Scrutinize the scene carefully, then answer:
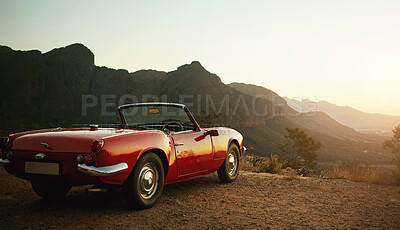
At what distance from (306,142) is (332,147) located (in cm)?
5351

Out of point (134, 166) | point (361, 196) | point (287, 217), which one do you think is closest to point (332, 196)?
point (361, 196)

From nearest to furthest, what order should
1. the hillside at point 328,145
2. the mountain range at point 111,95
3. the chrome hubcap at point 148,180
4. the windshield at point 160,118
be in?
the chrome hubcap at point 148,180
the windshield at point 160,118
the mountain range at point 111,95
the hillside at point 328,145

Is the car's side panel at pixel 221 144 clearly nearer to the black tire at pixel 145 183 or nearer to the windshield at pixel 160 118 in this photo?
the windshield at pixel 160 118

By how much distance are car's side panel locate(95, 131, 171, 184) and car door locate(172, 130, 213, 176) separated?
548 mm

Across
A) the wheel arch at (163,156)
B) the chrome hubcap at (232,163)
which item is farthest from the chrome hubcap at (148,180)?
the chrome hubcap at (232,163)

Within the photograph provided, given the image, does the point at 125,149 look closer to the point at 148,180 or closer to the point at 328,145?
the point at 148,180

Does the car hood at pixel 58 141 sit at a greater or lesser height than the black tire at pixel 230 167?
greater

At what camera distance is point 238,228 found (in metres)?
3.95

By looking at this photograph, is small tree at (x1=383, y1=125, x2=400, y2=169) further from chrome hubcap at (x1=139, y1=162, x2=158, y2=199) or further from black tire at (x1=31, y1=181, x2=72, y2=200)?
black tire at (x1=31, y1=181, x2=72, y2=200)

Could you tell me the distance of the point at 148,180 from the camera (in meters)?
4.57

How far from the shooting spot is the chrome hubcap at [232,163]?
6.96 meters

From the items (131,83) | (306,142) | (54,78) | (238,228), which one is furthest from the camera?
(131,83)

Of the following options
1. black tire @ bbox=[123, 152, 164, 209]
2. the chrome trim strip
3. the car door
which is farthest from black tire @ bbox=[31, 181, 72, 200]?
the car door

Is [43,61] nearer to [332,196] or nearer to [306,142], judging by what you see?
[306,142]
